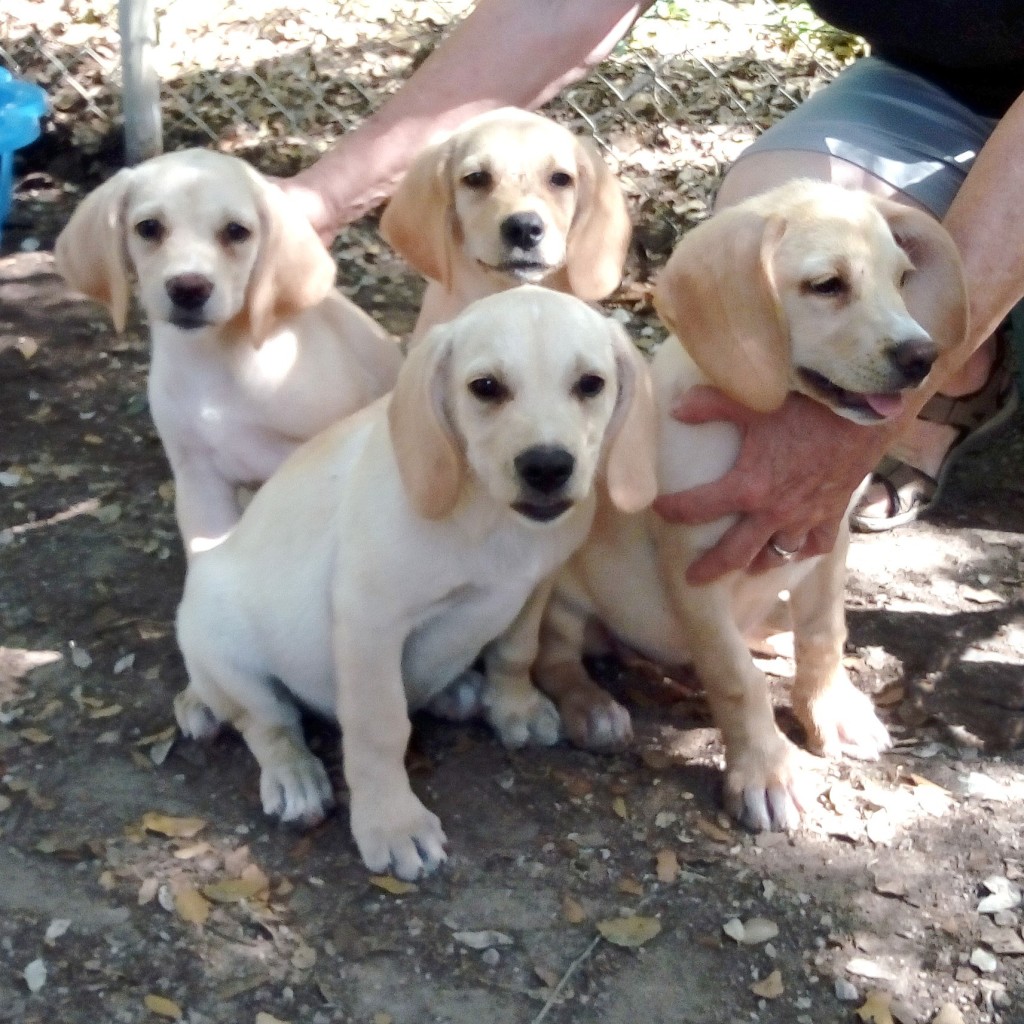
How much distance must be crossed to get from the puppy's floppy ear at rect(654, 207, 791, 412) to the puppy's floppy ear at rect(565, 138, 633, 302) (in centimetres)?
95

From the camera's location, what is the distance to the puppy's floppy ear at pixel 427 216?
3.39 meters

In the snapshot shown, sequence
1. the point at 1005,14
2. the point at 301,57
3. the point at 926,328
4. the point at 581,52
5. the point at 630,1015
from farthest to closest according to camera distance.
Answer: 1. the point at 301,57
2. the point at 581,52
3. the point at 1005,14
4. the point at 926,328
5. the point at 630,1015

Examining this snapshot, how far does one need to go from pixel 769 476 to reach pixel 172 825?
1.34 metres

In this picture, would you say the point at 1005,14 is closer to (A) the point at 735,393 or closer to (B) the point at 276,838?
(A) the point at 735,393

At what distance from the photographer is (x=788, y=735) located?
2977 millimetres

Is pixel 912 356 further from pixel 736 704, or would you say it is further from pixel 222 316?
pixel 222 316

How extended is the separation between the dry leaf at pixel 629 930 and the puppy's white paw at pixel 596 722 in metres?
0.47

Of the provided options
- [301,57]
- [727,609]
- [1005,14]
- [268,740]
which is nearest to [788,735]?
[727,609]

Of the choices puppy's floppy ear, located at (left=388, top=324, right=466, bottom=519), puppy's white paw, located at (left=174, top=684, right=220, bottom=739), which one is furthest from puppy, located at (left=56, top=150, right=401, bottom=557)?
puppy's floppy ear, located at (left=388, top=324, right=466, bottom=519)

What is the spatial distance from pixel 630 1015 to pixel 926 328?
1.39 meters

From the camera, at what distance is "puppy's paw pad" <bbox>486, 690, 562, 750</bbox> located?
9.39 feet

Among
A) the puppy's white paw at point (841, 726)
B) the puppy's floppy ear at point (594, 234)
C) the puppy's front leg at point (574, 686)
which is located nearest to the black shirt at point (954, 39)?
the puppy's floppy ear at point (594, 234)

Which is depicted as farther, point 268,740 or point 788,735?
point 788,735

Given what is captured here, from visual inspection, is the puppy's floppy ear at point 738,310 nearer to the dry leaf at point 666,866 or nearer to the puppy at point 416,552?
the puppy at point 416,552
